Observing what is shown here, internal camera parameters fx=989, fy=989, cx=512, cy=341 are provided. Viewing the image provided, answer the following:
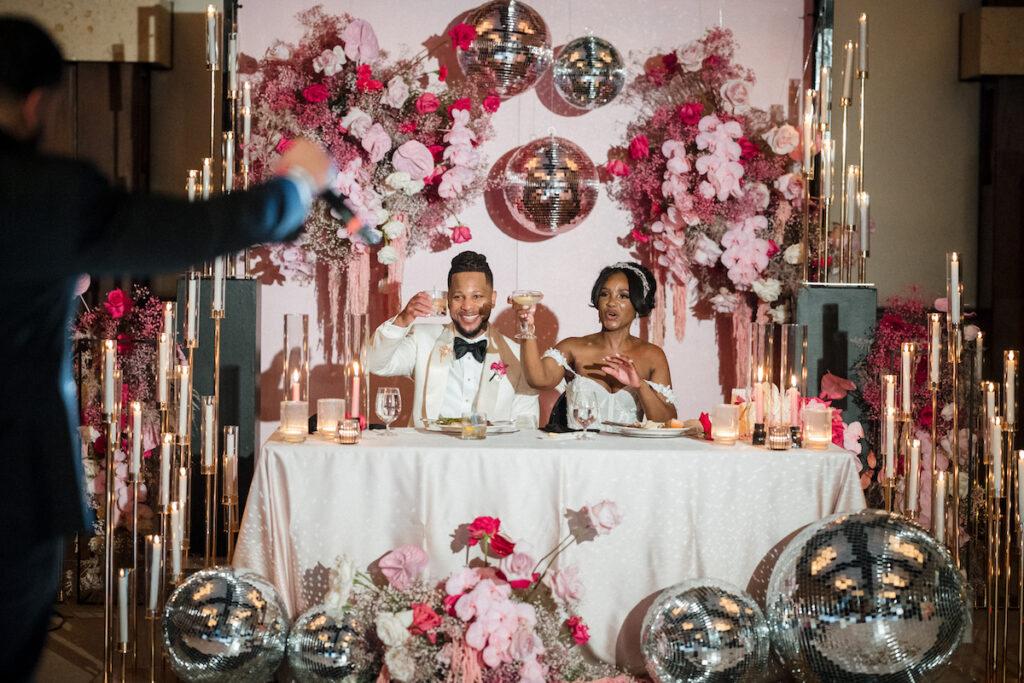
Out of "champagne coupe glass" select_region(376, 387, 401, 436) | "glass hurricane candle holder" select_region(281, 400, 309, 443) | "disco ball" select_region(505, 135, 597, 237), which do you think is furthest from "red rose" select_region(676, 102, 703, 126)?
"glass hurricane candle holder" select_region(281, 400, 309, 443)

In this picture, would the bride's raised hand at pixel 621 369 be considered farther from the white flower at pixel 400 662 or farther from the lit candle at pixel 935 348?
the white flower at pixel 400 662

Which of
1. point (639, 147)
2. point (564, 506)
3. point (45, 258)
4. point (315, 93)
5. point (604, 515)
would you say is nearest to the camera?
point (45, 258)

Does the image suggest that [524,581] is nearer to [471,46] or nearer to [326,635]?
[326,635]

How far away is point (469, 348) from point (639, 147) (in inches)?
61.3

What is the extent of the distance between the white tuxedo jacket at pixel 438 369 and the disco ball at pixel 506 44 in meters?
1.23

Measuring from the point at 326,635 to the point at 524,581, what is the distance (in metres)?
0.65

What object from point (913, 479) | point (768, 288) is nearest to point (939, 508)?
point (913, 479)

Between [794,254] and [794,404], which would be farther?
[794,254]

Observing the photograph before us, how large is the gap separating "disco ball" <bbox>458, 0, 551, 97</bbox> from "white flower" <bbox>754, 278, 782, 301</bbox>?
Result: 5.12 feet

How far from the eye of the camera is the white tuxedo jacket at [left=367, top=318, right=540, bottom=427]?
14.4 ft

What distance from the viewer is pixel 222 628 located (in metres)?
3.07

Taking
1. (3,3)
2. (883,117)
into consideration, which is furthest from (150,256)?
(883,117)

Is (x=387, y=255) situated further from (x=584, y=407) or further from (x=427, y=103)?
(x=584, y=407)

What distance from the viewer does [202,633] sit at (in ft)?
10.1
